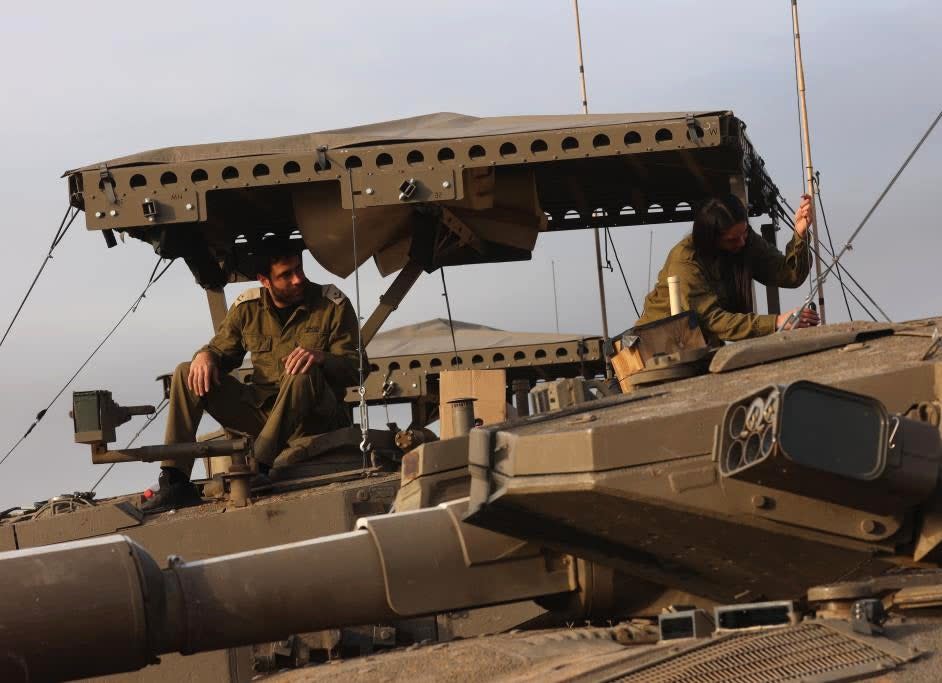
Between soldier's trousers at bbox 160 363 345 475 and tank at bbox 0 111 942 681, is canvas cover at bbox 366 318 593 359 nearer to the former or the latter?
soldier's trousers at bbox 160 363 345 475

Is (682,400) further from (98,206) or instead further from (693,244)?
(98,206)

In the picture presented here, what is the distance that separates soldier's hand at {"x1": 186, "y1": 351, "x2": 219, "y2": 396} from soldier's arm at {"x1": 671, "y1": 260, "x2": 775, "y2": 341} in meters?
2.70

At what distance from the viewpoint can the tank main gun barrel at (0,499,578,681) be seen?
5.05 meters

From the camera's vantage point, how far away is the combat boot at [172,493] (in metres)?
9.24

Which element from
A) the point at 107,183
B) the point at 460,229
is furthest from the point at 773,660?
the point at 460,229

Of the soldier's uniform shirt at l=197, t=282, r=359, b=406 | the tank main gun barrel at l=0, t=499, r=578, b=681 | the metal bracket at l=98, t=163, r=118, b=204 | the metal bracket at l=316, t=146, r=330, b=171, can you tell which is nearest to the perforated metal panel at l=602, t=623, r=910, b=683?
the tank main gun barrel at l=0, t=499, r=578, b=681

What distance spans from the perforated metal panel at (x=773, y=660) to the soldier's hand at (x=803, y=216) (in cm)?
561

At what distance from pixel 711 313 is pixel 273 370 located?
113 inches

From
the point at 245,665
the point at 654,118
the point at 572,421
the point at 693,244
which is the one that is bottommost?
the point at 245,665

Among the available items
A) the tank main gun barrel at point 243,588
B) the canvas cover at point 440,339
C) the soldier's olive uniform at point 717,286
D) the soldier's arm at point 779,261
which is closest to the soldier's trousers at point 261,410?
the soldier's olive uniform at point 717,286

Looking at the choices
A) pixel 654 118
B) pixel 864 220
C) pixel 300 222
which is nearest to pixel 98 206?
pixel 300 222

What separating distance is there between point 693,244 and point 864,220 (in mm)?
1462

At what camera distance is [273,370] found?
10500mm

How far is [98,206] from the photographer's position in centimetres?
1048
